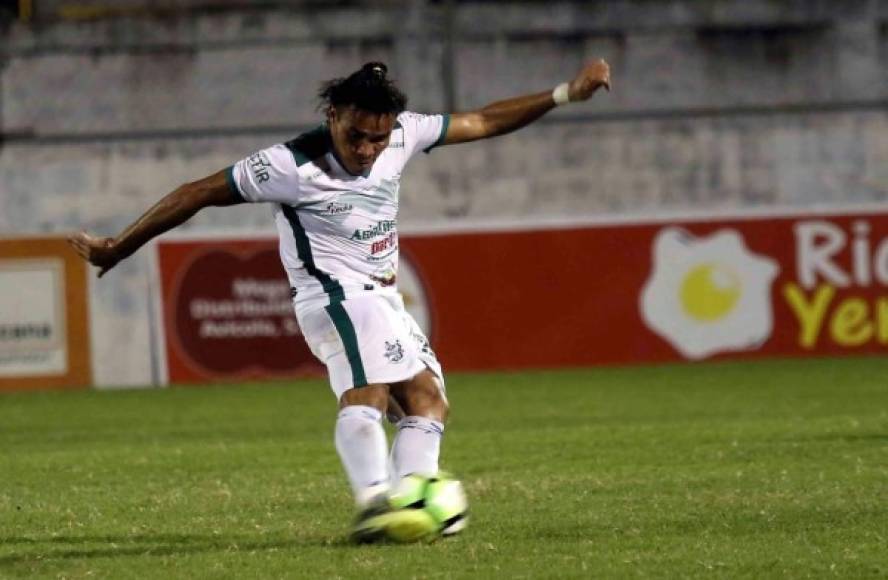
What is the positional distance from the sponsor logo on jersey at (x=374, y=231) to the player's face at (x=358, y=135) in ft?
0.75

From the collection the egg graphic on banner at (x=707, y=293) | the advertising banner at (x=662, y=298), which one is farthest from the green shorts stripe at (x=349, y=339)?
the egg graphic on banner at (x=707, y=293)

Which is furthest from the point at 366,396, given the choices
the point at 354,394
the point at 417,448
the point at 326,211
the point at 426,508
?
the point at 326,211

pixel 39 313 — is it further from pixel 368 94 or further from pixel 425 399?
pixel 368 94

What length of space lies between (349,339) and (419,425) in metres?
0.46

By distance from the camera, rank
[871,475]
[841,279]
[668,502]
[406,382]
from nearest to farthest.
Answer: [406,382] < [668,502] < [871,475] < [841,279]

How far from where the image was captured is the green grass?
675 cm

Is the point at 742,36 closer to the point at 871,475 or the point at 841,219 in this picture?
the point at 841,219

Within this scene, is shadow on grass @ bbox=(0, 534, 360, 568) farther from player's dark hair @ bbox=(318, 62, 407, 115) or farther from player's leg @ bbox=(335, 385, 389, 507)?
player's dark hair @ bbox=(318, 62, 407, 115)

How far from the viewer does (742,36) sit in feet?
76.9

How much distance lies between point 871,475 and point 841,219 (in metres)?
10.0

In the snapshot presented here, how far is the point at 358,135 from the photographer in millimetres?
7148

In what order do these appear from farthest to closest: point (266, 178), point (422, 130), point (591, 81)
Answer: point (422, 130) → point (591, 81) → point (266, 178)

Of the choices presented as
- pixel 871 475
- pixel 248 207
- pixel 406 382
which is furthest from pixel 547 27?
pixel 406 382

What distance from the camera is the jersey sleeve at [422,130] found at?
25.0 feet
